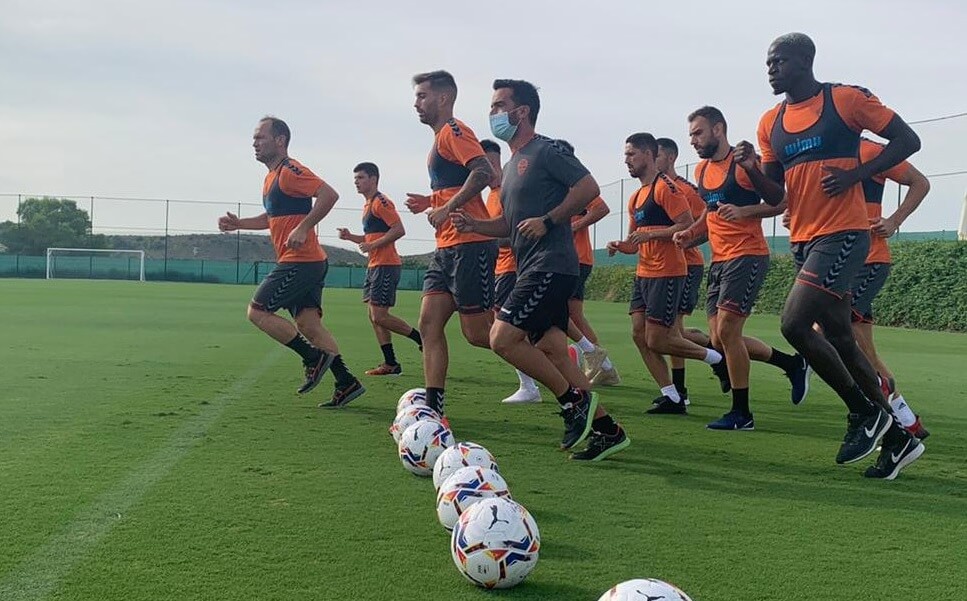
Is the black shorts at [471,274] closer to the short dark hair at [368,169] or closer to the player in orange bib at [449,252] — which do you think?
the player in orange bib at [449,252]

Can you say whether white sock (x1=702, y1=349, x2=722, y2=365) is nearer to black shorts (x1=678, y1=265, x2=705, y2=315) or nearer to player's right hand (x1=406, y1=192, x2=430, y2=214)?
black shorts (x1=678, y1=265, x2=705, y2=315)

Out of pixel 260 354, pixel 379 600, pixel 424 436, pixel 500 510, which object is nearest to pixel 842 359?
pixel 424 436

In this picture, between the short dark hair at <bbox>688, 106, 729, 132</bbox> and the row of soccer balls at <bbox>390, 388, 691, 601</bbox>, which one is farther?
the short dark hair at <bbox>688, 106, 729, 132</bbox>

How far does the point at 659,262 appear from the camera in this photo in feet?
24.6

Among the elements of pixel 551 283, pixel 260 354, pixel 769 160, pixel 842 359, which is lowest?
pixel 260 354

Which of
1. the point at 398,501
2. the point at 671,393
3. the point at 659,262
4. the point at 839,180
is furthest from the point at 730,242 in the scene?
the point at 398,501

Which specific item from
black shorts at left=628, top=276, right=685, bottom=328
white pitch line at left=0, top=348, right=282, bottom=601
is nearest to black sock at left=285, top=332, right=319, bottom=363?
white pitch line at left=0, top=348, right=282, bottom=601

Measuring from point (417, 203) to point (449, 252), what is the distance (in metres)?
1.50

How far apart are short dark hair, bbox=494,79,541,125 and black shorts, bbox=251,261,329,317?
9.11ft

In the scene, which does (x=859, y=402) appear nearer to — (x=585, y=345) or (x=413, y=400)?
(x=413, y=400)

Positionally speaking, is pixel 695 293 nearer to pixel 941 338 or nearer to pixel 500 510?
pixel 500 510

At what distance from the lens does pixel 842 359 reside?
206 inches

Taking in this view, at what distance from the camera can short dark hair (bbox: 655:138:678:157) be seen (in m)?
8.59

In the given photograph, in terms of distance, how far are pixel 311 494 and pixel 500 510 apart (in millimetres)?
1377
